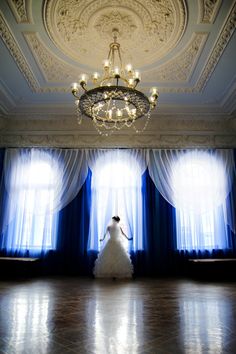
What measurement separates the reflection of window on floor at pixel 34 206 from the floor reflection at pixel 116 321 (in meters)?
2.82

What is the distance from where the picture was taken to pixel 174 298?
417 centimetres

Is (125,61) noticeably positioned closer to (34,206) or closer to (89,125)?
(89,125)

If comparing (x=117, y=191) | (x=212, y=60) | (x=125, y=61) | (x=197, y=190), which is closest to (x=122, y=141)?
(x=117, y=191)

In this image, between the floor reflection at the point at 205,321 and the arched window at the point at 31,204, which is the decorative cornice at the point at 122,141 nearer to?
the arched window at the point at 31,204

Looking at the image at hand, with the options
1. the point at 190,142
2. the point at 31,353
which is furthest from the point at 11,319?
the point at 190,142

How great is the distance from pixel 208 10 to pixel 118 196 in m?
4.46

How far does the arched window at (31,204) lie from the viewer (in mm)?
6789

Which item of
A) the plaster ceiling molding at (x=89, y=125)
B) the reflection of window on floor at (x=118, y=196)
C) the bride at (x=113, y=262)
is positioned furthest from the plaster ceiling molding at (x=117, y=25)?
the bride at (x=113, y=262)

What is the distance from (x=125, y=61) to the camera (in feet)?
16.9

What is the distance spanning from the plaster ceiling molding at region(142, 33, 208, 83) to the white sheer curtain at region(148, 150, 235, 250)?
2109mm

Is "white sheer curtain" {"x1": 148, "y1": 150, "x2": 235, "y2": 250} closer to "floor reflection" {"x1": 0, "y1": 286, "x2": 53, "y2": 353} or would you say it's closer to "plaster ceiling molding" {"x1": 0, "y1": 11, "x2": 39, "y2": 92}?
"plaster ceiling molding" {"x1": 0, "y1": 11, "x2": 39, "y2": 92}

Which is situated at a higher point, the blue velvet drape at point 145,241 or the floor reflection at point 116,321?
the blue velvet drape at point 145,241

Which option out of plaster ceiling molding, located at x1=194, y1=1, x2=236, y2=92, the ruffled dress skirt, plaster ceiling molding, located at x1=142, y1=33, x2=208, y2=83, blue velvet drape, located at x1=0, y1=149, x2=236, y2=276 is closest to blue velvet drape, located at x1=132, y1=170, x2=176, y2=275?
blue velvet drape, located at x1=0, y1=149, x2=236, y2=276

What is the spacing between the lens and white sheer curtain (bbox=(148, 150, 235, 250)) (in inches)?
267
